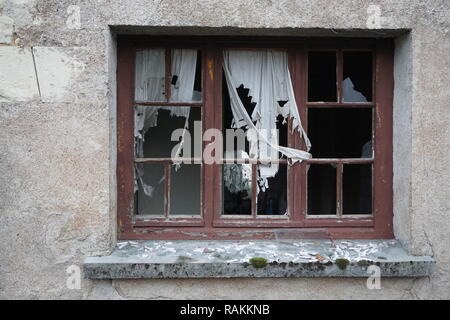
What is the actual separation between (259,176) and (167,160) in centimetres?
69

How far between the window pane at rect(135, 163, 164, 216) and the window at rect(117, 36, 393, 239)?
2cm

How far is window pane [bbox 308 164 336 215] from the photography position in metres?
3.46

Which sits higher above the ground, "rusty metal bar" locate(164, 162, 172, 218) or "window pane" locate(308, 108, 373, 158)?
"window pane" locate(308, 108, 373, 158)

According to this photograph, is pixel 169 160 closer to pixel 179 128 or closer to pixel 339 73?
pixel 179 128

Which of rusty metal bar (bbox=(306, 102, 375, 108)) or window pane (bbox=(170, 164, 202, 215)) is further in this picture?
window pane (bbox=(170, 164, 202, 215))

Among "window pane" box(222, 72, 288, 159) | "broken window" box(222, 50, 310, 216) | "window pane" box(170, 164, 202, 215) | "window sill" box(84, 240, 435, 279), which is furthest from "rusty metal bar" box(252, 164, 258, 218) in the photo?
"window pane" box(170, 164, 202, 215)

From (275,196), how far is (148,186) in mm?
962

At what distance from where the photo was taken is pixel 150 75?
3367mm

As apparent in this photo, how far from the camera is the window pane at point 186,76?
3.36 meters

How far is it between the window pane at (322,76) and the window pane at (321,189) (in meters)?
0.52

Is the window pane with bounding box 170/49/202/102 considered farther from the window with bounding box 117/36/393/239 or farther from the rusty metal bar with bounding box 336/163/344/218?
the rusty metal bar with bounding box 336/163/344/218

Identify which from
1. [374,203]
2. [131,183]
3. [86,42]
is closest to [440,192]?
[374,203]

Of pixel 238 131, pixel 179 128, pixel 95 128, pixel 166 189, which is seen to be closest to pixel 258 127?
pixel 238 131

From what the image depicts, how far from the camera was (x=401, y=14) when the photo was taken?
3.06 meters
